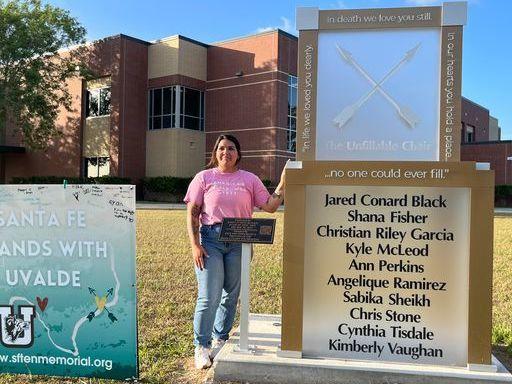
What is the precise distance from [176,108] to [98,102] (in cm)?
469

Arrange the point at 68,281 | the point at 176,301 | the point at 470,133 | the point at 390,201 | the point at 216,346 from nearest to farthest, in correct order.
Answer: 1. the point at 68,281
2. the point at 390,201
3. the point at 216,346
4. the point at 176,301
5. the point at 470,133

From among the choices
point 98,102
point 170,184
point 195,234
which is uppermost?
point 98,102

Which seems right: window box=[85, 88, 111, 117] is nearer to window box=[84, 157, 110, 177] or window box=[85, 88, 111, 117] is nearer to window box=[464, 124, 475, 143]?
window box=[84, 157, 110, 177]

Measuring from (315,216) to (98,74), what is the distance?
28874 mm

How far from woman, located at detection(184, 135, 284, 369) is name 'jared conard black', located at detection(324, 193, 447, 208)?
0.43m

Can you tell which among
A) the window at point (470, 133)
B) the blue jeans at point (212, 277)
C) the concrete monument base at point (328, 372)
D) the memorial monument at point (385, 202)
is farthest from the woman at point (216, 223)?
the window at point (470, 133)

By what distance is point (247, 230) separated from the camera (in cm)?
384

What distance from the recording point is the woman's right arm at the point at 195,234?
3.99m

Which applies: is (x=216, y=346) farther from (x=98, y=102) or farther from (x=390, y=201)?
(x=98, y=102)

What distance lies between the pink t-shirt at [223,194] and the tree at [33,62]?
25029mm

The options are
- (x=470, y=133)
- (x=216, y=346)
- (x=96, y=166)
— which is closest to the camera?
(x=216, y=346)

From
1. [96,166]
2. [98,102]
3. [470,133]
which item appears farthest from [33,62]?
[470,133]

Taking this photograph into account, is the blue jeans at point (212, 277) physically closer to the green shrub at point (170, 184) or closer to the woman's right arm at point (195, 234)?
the woman's right arm at point (195, 234)

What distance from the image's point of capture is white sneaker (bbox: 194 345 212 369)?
3.99 metres
